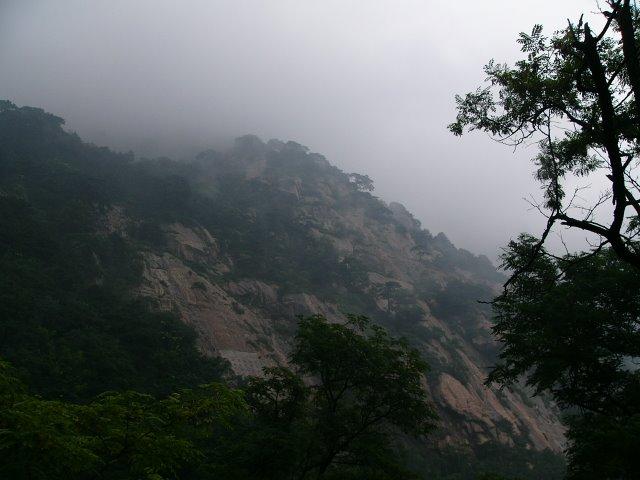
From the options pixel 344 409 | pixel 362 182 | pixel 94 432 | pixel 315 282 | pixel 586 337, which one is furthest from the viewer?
pixel 362 182

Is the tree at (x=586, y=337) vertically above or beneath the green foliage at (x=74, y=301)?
above

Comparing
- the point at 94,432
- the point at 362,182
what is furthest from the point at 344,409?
the point at 362,182

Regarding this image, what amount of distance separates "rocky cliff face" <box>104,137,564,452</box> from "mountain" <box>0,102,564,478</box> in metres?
0.23

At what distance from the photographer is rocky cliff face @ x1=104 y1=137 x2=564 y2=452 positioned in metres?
44.6

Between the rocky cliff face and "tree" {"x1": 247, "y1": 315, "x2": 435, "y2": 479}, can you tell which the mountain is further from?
"tree" {"x1": 247, "y1": 315, "x2": 435, "y2": 479}

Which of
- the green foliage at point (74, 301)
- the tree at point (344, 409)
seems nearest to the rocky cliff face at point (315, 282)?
the green foliage at point (74, 301)

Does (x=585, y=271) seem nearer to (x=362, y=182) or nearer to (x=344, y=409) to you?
(x=344, y=409)

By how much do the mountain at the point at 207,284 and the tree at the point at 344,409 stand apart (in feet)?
45.2

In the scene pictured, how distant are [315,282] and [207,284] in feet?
62.9

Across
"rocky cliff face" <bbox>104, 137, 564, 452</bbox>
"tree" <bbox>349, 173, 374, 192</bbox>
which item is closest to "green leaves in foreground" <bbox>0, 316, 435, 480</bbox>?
"rocky cliff face" <bbox>104, 137, 564, 452</bbox>

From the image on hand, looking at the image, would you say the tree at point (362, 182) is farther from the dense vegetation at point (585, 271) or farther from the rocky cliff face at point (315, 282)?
the dense vegetation at point (585, 271)

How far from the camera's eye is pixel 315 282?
62.4m

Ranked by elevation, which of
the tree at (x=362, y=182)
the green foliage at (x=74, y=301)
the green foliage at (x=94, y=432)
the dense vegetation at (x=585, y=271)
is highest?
the tree at (x=362, y=182)

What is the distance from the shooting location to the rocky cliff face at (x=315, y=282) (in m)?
44.6
